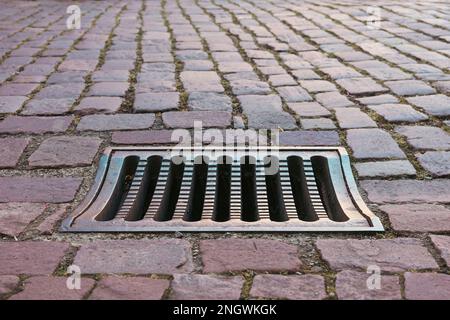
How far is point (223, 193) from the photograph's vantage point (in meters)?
2.42

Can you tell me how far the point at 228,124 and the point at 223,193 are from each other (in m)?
0.63

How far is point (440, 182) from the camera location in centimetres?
235

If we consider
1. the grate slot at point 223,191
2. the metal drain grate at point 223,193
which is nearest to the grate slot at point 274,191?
the metal drain grate at point 223,193

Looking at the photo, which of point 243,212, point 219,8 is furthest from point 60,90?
point 219,8

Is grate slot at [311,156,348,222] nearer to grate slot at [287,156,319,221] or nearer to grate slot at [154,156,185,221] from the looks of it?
grate slot at [287,156,319,221]

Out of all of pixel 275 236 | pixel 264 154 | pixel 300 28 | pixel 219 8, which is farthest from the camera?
pixel 219 8

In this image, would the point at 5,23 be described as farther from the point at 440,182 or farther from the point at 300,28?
the point at 440,182

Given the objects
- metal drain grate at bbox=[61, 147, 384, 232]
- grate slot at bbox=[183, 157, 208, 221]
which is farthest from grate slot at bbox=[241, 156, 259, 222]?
grate slot at bbox=[183, 157, 208, 221]

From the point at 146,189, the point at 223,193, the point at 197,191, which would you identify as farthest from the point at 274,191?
the point at 146,189

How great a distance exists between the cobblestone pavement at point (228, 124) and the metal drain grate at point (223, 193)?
0.07 metres

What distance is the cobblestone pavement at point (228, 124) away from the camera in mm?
1712

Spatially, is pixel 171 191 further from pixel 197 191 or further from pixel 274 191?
pixel 274 191

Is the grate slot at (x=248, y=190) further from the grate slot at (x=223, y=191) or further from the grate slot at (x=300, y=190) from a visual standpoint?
the grate slot at (x=300, y=190)

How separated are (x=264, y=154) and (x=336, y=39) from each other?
8.47 ft
